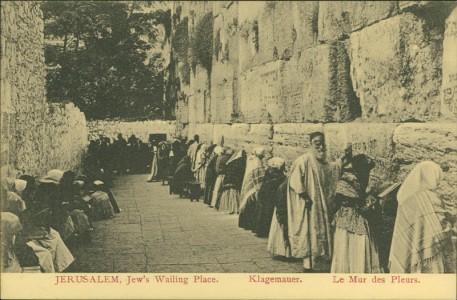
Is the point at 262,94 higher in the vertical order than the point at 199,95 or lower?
lower

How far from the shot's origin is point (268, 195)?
5.43 m

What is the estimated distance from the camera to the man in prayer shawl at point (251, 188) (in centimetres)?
592

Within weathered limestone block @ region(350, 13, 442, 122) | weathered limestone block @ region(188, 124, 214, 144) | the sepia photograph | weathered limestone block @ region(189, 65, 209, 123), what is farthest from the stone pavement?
weathered limestone block @ region(189, 65, 209, 123)

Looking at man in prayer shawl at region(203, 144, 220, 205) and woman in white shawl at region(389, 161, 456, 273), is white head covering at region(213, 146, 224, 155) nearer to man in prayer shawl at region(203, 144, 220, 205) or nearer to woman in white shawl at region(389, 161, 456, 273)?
man in prayer shawl at region(203, 144, 220, 205)

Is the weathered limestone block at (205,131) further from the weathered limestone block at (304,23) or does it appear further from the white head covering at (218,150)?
the weathered limestone block at (304,23)

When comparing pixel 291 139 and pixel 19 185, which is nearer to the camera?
pixel 19 185

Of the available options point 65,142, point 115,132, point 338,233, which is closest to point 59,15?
point 65,142

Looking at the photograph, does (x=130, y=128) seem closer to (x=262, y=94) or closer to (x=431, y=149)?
(x=262, y=94)

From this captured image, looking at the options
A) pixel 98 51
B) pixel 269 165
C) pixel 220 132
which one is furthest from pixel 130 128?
pixel 269 165

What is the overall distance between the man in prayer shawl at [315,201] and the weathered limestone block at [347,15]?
3.28 feet

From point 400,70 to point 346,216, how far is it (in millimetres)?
1169

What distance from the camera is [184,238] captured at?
16.9 feet

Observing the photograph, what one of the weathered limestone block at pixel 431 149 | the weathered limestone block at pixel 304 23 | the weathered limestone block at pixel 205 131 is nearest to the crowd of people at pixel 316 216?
the weathered limestone block at pixel 431 149

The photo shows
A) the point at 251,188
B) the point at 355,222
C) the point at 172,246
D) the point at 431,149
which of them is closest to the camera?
the point at 431,149
